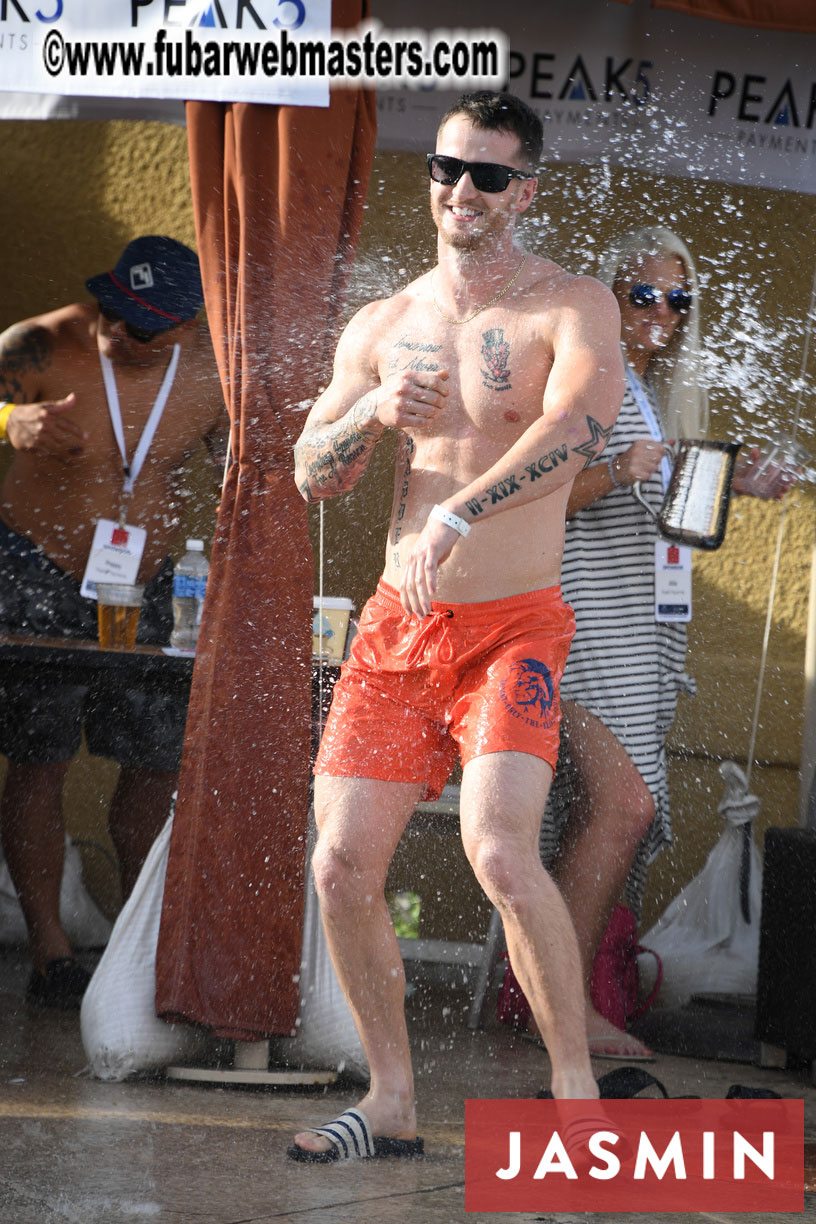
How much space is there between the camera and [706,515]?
13.0ft

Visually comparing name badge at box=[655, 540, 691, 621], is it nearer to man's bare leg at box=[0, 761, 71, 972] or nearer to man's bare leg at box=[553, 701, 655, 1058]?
man's bare leg at box=[553, 701, 655, 1058]

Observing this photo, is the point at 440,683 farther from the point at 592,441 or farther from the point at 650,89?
the point at 650,89

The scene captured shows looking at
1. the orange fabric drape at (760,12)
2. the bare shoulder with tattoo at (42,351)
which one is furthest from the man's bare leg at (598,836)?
the orange fabric drape at (760,12)

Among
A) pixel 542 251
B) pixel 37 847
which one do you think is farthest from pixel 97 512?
pixel 542 251

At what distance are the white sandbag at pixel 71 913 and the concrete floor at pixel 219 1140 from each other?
2.37 feet

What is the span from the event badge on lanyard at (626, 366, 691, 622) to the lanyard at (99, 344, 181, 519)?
1.52m

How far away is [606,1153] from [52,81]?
343 centimetres

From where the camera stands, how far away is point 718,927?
192 inches

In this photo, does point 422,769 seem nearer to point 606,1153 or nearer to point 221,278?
point 606,1153

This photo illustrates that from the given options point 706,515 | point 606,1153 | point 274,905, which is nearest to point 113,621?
point 274,905

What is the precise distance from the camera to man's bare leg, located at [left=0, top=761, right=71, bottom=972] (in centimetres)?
454

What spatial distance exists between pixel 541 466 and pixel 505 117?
0.78 meters

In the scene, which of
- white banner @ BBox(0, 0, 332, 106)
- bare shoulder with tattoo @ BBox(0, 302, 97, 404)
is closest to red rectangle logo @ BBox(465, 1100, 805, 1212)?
white banner @ BBox(0, 0, 332, 106)

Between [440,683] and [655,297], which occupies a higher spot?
[655,297]
